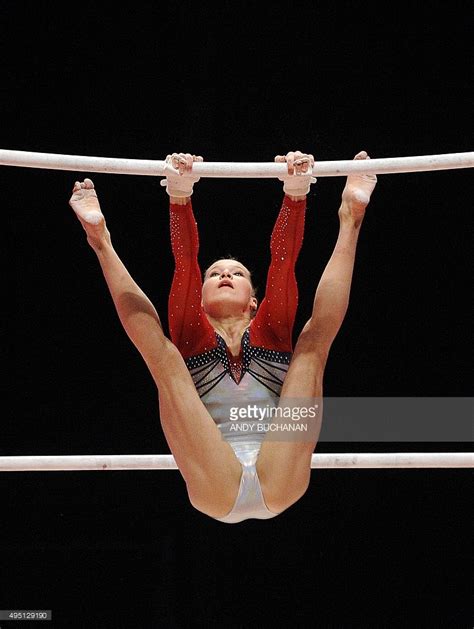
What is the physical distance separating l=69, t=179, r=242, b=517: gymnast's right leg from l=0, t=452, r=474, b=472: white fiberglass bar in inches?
16.6

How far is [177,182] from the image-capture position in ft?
8.53

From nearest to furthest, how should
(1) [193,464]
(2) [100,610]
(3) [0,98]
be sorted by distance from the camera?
(1) [193,464] → (2) [100,610] → (3) [0,98]

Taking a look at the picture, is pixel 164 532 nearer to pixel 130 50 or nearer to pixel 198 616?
pixel 198 616

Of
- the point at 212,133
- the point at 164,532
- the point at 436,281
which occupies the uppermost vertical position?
the point at 212,133

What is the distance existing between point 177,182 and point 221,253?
1.64 metres

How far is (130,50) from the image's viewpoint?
429 cm

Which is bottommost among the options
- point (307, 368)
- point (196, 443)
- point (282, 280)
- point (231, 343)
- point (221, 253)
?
point (196, 443)

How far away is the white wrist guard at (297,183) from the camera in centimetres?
258

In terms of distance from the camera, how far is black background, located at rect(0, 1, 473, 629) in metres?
4.03

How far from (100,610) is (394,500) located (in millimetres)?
1468

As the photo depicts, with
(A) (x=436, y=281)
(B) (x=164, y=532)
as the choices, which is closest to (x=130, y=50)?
(A) (x=436, y=281)

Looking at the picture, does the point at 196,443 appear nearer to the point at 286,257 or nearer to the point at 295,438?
the point at 295,438

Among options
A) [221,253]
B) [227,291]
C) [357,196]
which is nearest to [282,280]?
[227,291]

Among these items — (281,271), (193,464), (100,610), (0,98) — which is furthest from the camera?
(0,98)
